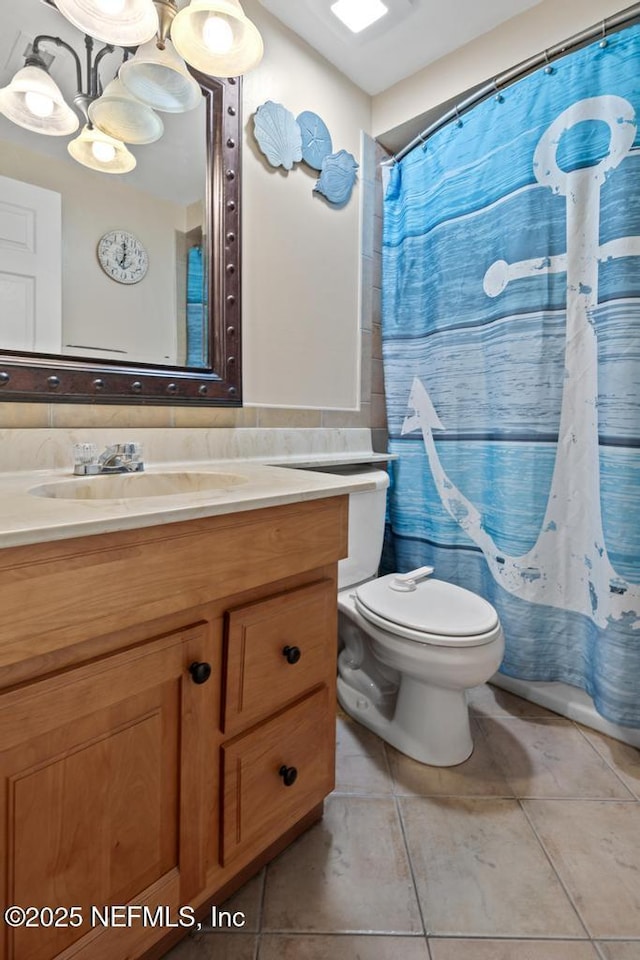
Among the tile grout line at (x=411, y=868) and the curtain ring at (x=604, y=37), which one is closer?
the tile grout line at (x=411, y=868)

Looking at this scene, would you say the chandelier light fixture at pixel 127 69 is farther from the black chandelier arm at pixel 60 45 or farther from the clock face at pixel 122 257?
the clock face at pixel 122 257

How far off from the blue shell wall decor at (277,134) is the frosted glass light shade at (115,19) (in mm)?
450

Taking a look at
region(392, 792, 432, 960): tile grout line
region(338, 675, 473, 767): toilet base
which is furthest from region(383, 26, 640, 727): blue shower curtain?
region(392, 792, 432, 960): tile grout line

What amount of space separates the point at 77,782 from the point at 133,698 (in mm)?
118

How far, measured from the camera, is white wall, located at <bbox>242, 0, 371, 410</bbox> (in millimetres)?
1444

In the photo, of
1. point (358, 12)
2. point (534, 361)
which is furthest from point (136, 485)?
point (358, 12)

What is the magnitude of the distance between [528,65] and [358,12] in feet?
1.85

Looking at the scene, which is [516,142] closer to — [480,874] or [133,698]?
[133,698]

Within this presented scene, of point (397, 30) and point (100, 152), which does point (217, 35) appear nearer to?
point (100, 152)

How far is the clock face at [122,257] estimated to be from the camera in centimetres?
114

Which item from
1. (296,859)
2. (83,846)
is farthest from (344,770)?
(83,846)

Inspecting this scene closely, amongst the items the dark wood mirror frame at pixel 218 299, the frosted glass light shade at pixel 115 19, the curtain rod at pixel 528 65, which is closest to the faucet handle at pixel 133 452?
the dark wood mirror frame at pixel 218 299

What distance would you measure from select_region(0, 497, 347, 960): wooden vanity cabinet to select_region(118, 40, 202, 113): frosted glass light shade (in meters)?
1.13

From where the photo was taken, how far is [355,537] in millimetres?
1501
